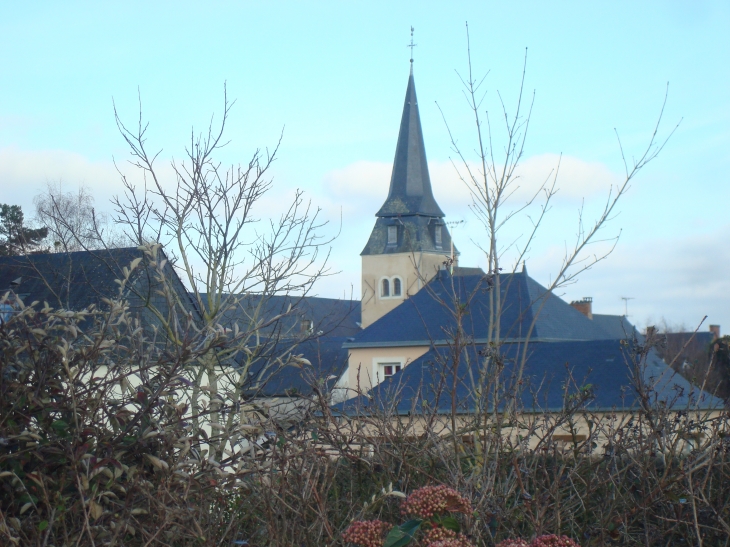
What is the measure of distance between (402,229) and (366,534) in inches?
2337

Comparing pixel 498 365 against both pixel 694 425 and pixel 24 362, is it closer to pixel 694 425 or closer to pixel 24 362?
pixel 694 425

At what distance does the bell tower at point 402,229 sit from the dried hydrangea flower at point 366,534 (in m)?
57.5

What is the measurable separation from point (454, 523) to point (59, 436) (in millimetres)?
1521

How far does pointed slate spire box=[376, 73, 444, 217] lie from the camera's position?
62.5 m

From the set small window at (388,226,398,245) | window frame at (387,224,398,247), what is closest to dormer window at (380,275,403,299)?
window frame at (387,224,398,247)

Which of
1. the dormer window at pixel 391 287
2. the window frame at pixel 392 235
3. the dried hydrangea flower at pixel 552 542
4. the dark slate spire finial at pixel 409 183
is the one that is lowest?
the dried hydrangea flower at pixel 552 542

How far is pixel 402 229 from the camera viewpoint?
62031mm

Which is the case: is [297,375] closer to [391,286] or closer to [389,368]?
[389,368]

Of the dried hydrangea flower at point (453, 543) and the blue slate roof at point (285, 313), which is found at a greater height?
the blue slate roof at point (285, 313)

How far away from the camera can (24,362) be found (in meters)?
3.22

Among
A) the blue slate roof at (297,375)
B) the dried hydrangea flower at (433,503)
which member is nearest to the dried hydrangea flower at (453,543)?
the dried hydrangea flower at (433,503)

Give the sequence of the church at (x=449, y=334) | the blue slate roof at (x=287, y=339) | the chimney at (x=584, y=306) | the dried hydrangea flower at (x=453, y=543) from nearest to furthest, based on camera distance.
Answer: the dried hydrangea flower at (x=453, y=543), the church at (x=449, y=334), the blue slate roof at (x=287, y=339), the chimney at (x=584, y=306)

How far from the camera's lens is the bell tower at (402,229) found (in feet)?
203

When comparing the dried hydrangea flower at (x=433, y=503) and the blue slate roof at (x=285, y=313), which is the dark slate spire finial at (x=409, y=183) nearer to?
the blue slate roof at (x=285, y=313)
